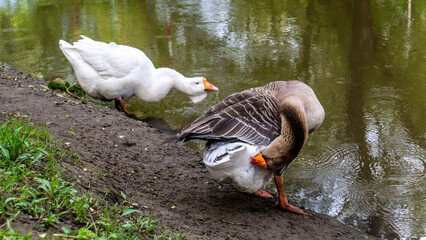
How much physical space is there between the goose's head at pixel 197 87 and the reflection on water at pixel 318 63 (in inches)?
9.9

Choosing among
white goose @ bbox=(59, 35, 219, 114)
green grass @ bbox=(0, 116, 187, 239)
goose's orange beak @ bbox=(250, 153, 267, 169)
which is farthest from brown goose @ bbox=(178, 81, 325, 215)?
white goose @ bbox=(59, 35, 219, 114)

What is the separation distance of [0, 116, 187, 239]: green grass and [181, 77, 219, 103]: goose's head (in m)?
3.05

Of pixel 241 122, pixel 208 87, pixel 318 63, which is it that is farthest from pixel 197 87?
pixel 241 122

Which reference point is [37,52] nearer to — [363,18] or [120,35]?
[120,35]

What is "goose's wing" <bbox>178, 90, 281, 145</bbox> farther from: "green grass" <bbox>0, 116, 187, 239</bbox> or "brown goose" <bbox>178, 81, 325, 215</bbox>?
"green grass" <bbox>0, 116, 187, 239</bbox>

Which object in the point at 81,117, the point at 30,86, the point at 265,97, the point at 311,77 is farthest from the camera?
the point at 311,77

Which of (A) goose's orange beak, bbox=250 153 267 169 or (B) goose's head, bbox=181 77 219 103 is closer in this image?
(A) goose's orange beak, bbox=250 153 267 169

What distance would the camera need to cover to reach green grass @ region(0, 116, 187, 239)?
2520 millimetres

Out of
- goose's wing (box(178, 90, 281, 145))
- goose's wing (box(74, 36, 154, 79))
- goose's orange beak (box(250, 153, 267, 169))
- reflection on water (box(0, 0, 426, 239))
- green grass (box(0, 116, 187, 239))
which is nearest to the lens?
green grass (box(0, 116, 187, 239))

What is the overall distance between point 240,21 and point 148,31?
1.99 meters

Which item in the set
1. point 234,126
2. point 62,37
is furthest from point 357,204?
point 62,37

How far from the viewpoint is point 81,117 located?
202 inches

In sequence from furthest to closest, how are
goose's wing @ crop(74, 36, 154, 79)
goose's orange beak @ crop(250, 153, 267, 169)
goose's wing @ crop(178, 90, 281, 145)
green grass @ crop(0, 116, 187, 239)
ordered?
1. goose's wing @ crop(74, 36, 154, 79)
2. goose's wing @ crop(178, 90, 281, 145)
3. goose's orange beak @ crop(250, 153, 267, 169)
4. green grass @ crop(0, 116, 187, 239)

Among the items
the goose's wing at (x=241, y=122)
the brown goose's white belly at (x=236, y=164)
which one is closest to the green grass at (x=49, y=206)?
the brown goose's white belly at (x=236, y=164)
